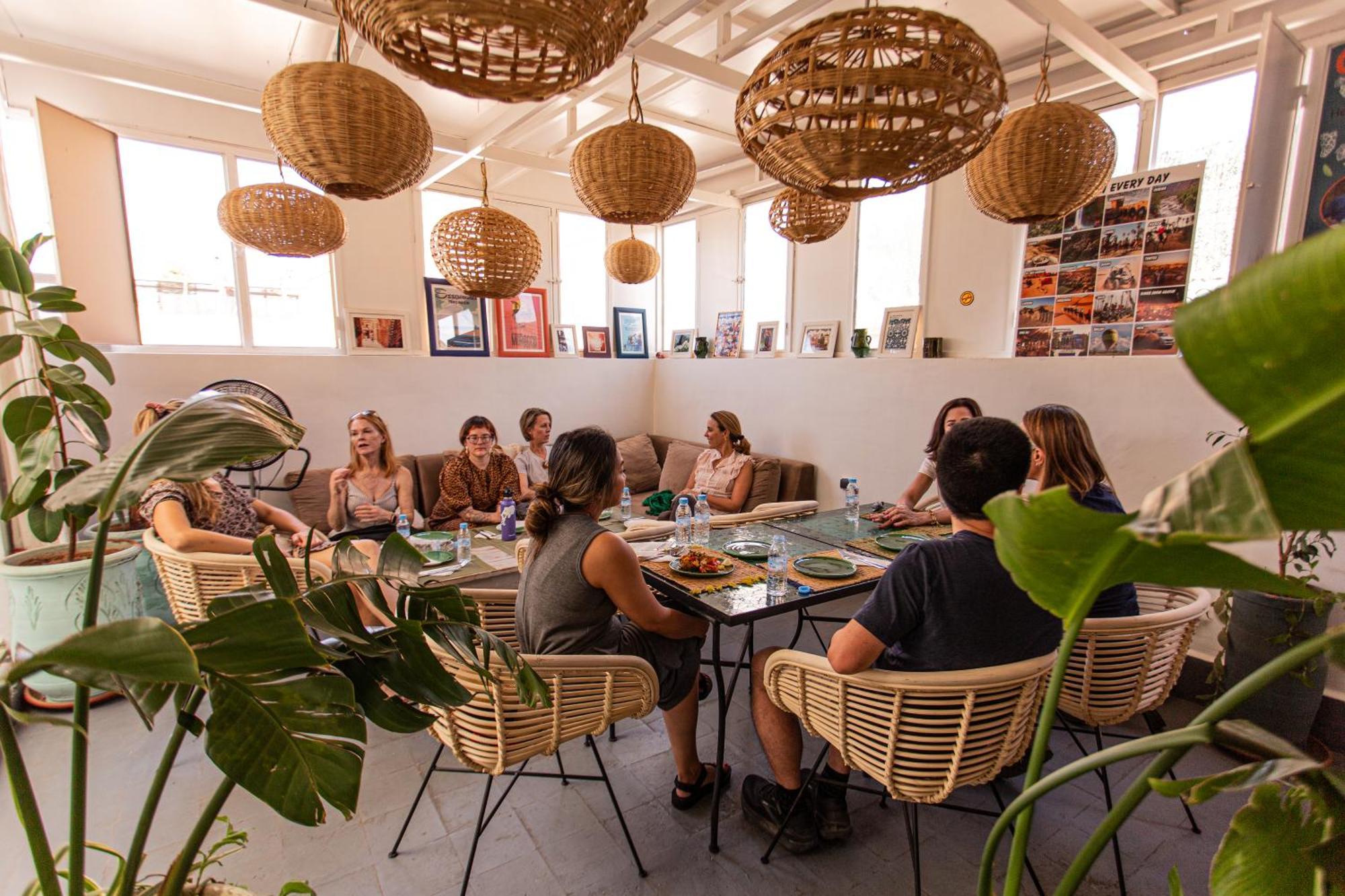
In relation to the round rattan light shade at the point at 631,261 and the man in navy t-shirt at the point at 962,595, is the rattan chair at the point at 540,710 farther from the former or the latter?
the round rattan light shade at the point at 631,261

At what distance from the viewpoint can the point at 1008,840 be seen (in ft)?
6.37

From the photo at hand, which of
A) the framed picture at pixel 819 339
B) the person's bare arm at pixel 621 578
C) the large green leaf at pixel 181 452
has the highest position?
the framed picture at pixel 819 339

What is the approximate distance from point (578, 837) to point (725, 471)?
251cm

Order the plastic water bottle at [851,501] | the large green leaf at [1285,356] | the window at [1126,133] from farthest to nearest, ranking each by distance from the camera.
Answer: the window at [1126,133], the plastic water bottle at [851,501], the large green leaf at [1285,356]

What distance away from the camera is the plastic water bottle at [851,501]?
2.96 meters

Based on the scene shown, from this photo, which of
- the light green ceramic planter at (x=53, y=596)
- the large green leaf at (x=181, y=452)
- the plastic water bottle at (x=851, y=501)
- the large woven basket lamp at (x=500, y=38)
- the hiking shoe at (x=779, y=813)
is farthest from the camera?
the plastic water bottle at (x=851, y=501)

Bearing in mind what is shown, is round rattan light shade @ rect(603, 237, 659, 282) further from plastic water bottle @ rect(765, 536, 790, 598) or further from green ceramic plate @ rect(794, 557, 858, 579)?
plastic water bottle @ rect(765, 536, 790, 598)

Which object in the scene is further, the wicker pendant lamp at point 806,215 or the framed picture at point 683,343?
the framed picture at point 683,343

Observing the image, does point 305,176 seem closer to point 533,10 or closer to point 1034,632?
point 533,10

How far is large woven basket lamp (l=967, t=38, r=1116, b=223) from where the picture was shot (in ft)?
5.63

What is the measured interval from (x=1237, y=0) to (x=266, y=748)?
176 inches

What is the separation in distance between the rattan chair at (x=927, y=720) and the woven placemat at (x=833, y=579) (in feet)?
1.51

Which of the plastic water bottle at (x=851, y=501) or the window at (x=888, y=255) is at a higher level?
the window at (x=888, y=255)

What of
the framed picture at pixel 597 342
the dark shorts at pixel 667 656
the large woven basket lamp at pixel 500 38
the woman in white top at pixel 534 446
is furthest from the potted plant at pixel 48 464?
the framed picture at pixel 597 342
